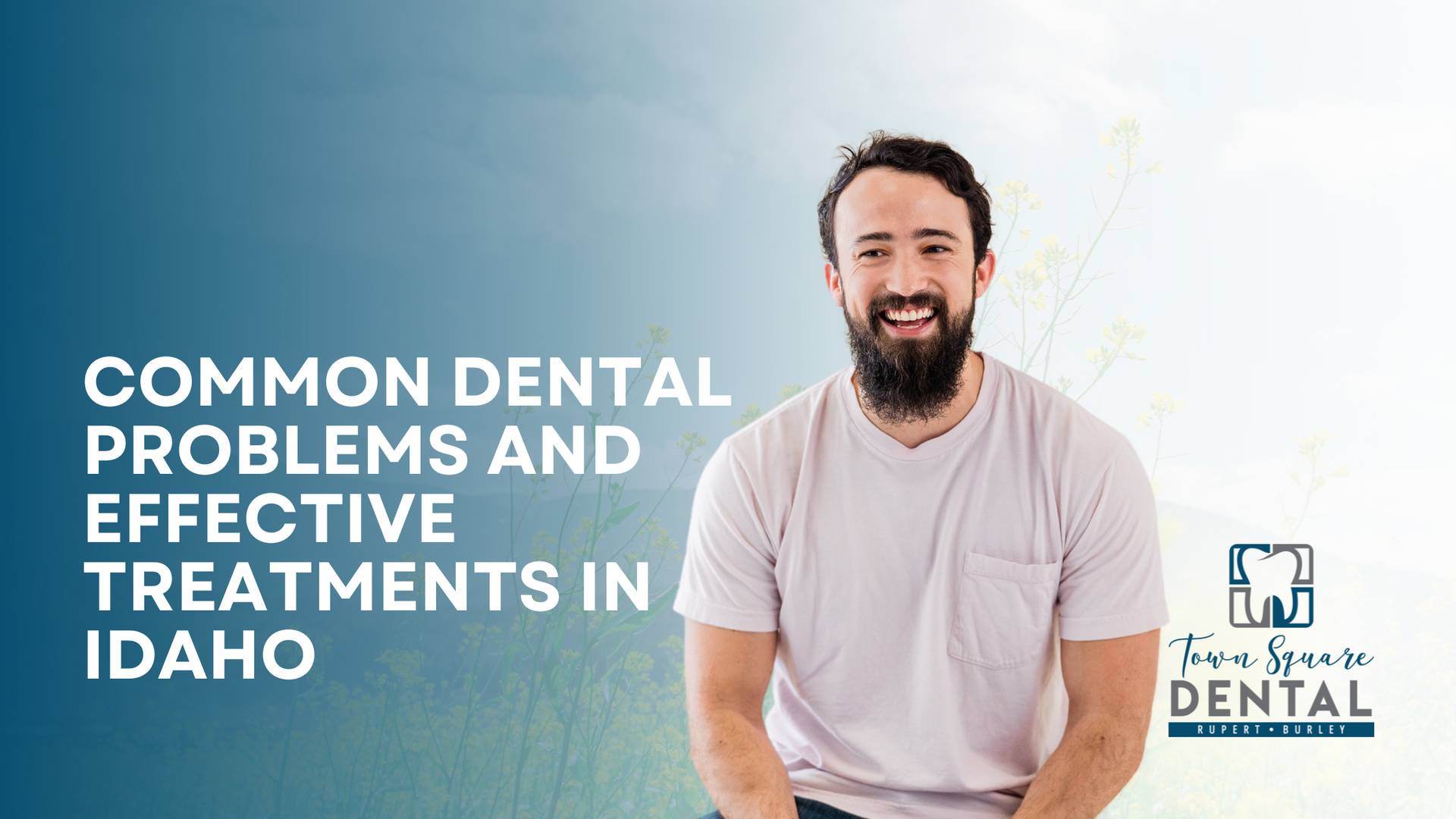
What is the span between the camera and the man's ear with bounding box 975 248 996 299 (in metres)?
1.64

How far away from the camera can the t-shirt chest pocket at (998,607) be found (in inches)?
57.8

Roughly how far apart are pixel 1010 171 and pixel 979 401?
44.2 inches

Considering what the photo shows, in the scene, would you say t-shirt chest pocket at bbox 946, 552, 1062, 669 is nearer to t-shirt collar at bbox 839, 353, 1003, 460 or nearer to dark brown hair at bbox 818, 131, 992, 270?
t-shirt collar at bbox 839, 353, 1003, 460

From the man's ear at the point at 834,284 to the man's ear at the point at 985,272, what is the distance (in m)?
0.22

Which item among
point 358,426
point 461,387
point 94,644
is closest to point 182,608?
point 94,644

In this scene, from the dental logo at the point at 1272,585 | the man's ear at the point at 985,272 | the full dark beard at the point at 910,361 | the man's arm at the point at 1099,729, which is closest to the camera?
the man's arm at the point at 1099,729

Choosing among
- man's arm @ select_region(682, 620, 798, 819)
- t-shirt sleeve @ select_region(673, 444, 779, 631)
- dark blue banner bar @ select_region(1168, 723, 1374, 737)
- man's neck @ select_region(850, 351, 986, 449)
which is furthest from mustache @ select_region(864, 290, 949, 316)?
dark blue banner bar @ select_region(1168, 723, 1374, 737)

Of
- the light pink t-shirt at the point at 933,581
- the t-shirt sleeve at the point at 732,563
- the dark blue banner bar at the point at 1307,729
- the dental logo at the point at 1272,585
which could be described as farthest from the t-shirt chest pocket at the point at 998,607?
the dark blue banner bar at the point at 1307,729

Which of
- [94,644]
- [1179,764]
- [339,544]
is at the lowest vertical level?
[1179,764]

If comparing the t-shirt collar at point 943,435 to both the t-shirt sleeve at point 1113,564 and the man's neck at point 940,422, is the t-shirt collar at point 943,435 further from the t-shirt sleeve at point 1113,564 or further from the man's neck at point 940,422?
the t-shirt sleeve at point 1113,564

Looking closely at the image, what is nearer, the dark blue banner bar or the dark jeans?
the dark jeans

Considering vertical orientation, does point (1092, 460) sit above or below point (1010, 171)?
below

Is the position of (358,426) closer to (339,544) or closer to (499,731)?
(339,544)

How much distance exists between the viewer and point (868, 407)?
1596 mm
